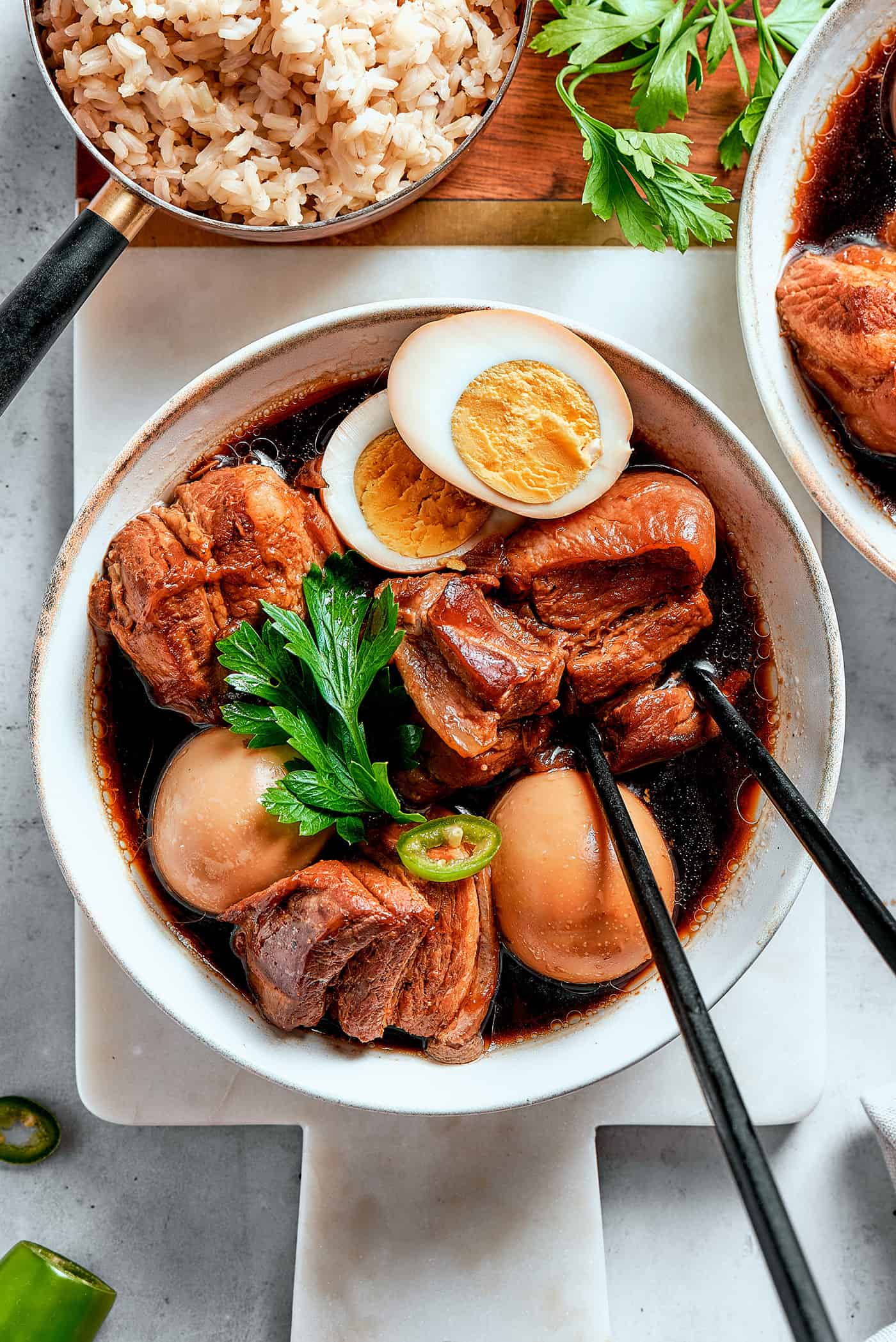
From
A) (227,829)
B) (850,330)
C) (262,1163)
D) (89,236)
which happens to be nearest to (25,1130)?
(262,1163)

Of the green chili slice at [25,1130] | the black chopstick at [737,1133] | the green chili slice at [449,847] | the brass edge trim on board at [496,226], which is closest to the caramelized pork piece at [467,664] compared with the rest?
the green chili slice at [449,847]

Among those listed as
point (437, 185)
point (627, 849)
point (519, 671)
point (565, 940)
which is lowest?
point (565, 940)

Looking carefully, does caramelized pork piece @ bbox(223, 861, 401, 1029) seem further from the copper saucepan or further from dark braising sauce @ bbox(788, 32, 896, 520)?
dark braising sauce @ bbox(788, 32, 896, 520)

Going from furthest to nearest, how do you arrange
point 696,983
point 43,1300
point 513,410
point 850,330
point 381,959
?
point 43,1300
point 850,330
point 513,410
point 381,959
point 696,983

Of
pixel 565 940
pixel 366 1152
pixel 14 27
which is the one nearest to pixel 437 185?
pixel 14 27

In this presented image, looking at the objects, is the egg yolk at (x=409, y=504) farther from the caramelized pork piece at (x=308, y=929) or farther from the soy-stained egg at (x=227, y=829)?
the caramelized pork piece at (x=308, y=929)

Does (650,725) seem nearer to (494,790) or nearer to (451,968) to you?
(494,790)

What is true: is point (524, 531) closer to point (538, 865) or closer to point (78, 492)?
point (538, 865)
